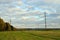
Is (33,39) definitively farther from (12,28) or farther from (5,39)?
(12,28)

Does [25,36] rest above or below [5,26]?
below

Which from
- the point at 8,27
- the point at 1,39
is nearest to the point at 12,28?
the point at 8,27


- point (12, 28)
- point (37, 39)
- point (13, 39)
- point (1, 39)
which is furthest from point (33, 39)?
point (12, 28)

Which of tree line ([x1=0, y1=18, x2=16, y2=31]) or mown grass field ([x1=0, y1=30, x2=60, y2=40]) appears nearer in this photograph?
mown grass field ([x1=0, y1=30, x2=60, y2=40])

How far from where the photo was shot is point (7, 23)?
6950cm

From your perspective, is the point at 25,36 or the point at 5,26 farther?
the point at 5,26

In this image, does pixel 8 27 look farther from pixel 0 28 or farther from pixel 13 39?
pixel 13 39

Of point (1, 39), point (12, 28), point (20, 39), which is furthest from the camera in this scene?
point (12, 28)

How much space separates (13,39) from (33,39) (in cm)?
355

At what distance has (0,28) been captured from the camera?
68562 mm

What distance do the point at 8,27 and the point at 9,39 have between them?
37.2 m

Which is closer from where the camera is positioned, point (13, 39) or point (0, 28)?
point (13, 39)

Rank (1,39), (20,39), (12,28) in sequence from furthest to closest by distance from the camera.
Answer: (12,28) < (1,39) < (20,39)

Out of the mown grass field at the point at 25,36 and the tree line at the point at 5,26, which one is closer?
the mown grass field at the point at 25,36
